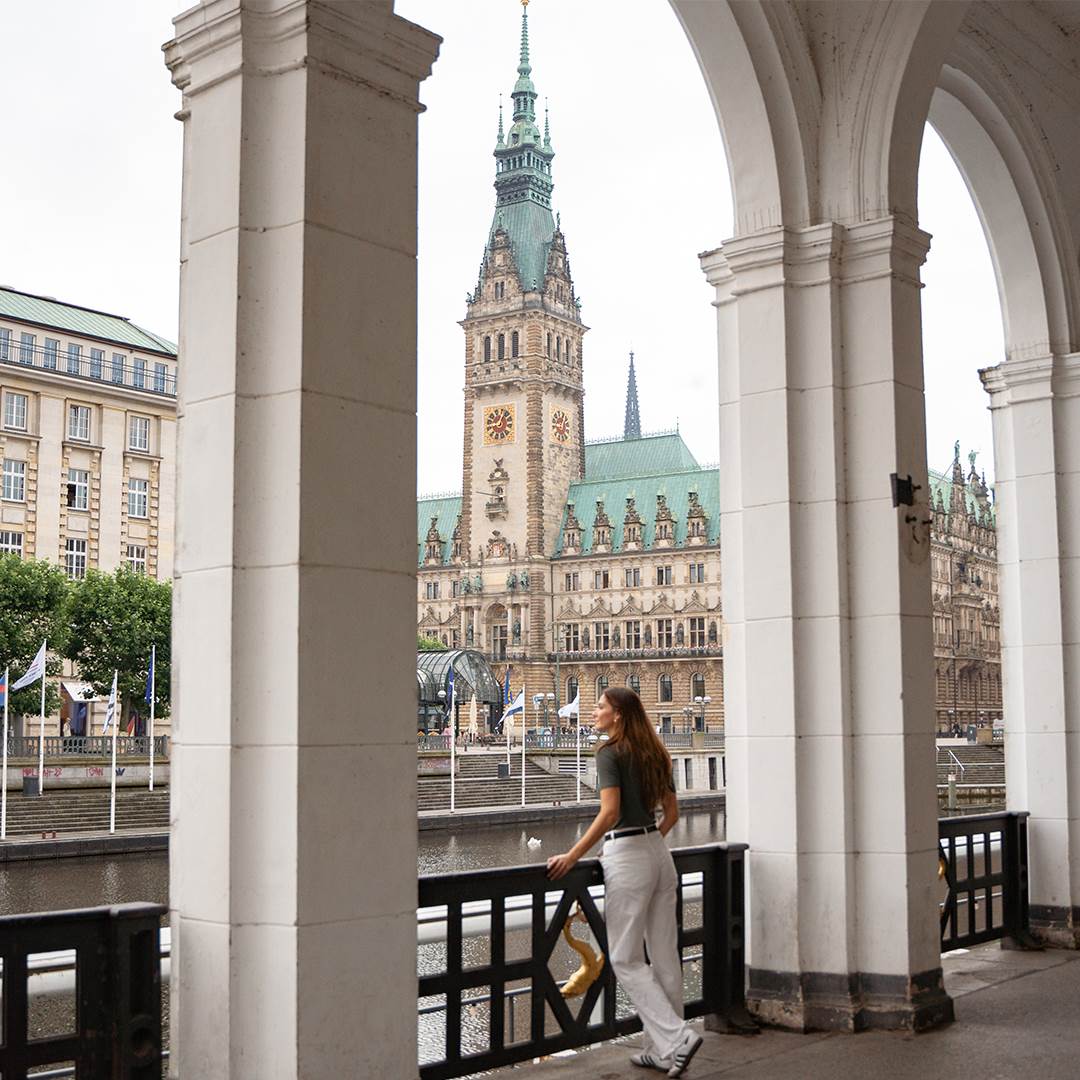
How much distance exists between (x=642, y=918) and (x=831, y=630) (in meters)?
1.92

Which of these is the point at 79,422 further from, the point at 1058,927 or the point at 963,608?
the point at 963,608

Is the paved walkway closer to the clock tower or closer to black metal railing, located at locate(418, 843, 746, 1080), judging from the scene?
black metal railing, located at locate(418, 843, 746, 1080)

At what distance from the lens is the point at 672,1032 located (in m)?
5.51

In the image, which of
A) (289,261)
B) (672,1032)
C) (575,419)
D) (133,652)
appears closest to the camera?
(289,261)

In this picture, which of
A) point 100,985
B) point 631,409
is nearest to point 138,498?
point 100,985

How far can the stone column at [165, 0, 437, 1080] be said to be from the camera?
4.33 meters

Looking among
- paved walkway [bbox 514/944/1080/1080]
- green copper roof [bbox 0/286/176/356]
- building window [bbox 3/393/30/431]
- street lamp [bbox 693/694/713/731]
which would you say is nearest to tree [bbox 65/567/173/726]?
building window [bbox 3/393/30/431]

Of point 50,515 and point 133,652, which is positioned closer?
point 133,652

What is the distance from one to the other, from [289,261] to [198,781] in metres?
1.65

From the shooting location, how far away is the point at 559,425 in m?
100

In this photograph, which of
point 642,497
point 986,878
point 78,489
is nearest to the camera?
point 986,878

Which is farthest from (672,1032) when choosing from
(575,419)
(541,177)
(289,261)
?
(541,177)

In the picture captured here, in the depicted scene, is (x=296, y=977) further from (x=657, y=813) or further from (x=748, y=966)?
(x=748, y=966)

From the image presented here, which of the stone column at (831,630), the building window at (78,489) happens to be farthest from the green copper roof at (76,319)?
the stone column at (831,630)
